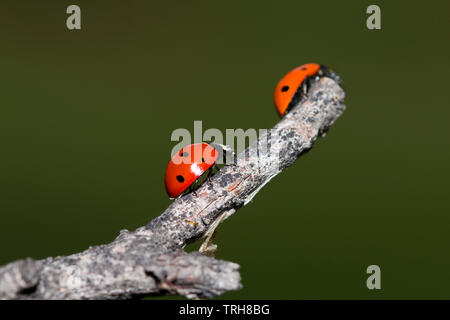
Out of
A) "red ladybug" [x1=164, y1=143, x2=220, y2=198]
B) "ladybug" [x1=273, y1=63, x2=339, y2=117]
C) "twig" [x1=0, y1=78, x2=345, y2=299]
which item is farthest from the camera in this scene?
"ladybug" [x1=273, y1=63, x2=339, y2=117]

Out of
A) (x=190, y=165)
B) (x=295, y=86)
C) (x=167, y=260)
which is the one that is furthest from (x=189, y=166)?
(x=295, y=86)

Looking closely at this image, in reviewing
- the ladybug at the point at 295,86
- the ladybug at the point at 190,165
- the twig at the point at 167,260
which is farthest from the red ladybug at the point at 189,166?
the ladybug at the point at 295,86

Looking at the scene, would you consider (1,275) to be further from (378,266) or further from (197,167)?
(378,266)

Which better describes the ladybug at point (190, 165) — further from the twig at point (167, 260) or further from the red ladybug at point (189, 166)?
the twig at point (167, 260)

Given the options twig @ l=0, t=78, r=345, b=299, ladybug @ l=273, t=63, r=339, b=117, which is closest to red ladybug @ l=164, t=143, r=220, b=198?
twig @ l=0, t=78, r=345, b=299

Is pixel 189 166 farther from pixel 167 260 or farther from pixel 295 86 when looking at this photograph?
pixel 295 86

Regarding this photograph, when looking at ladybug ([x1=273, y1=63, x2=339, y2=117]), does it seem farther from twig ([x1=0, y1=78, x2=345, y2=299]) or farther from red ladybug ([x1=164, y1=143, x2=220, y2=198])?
twig ([x1=0, y1=78, x2=345, y2=299])
